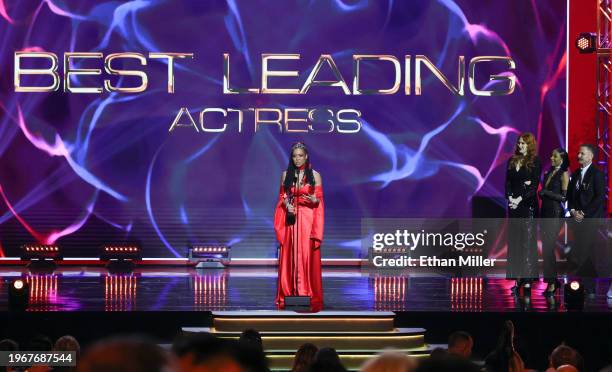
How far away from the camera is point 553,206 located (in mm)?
9391

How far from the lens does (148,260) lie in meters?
12.7

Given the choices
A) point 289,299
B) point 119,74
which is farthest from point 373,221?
point 289,299

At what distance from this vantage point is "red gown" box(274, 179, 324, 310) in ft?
27.5

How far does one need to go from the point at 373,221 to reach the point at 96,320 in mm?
5780

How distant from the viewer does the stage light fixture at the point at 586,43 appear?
11.7 metres

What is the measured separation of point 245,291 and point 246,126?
3503 mm

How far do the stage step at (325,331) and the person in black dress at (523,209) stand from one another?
2.00 meters

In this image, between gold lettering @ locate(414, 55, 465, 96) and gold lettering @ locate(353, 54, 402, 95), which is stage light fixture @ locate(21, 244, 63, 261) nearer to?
gold lettering @ locate(353, 54, 402, 95)

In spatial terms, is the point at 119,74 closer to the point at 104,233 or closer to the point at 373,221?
the point at 104,233

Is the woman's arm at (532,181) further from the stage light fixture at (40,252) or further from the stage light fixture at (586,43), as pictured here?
the stage light fixture at (40,252)

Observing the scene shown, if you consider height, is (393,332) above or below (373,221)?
below

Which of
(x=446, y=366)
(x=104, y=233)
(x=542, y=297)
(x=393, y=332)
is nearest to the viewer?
(x=446, y=366)

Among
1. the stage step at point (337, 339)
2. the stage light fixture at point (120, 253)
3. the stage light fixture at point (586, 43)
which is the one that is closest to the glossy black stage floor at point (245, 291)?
the stage light fixture at point (120, 253)

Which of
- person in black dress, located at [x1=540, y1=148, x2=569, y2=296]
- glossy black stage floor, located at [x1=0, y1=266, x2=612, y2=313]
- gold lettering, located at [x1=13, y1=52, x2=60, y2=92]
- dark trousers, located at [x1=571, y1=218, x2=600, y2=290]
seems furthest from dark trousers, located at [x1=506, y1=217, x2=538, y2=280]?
gold lettering, located at [x1=13, y1=52, x2=60, y2=92]
